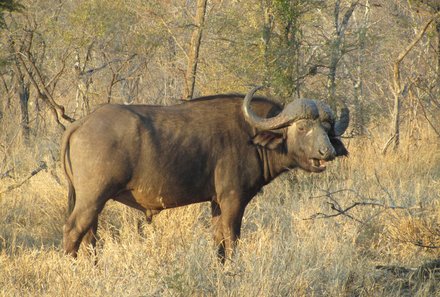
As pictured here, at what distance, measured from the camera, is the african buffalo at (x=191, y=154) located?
6.55 m

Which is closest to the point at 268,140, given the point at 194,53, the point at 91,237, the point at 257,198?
the point at 91,237

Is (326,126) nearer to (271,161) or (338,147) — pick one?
(338,147)

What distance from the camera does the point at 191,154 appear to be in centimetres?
684

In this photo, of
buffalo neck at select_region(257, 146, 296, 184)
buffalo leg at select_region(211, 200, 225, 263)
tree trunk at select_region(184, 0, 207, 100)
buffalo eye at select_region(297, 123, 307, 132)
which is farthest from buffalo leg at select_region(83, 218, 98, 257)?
tree trunk at select_region(184, 0, 207, 100)

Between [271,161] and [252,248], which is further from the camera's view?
[271,161]

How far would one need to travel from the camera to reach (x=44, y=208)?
869 centimetres

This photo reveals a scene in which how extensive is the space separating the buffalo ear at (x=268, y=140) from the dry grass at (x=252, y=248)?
0.70 metres

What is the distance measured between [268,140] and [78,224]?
Answer: 1.86 metres

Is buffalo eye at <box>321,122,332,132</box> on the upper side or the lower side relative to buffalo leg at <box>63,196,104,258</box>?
upper

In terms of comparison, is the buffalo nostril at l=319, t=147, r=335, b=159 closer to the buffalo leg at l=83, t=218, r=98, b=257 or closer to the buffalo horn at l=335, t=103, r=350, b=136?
the buffalo horn at l=335, t=103, r=350, b=136

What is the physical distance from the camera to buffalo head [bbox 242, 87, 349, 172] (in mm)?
6883

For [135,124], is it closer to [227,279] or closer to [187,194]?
[187,194]

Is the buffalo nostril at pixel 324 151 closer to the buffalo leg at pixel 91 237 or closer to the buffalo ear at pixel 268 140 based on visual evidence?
the buffalo ear at pixel 268 140

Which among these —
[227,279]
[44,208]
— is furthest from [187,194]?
[44,208]
